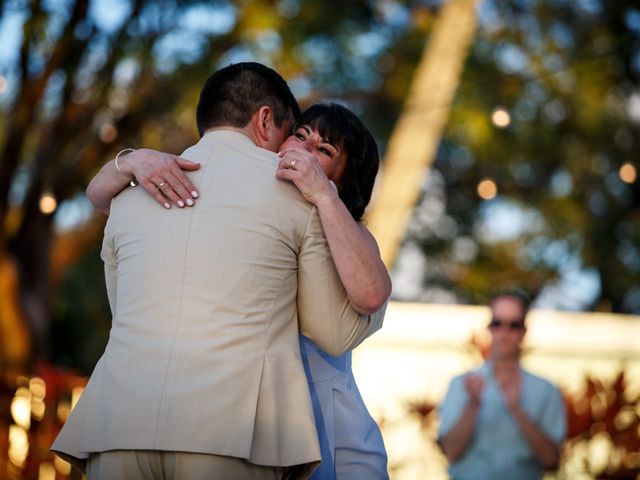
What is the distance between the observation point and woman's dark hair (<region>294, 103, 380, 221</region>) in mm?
3396

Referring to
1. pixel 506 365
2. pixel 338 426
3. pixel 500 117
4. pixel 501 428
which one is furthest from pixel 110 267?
pixel 500 117

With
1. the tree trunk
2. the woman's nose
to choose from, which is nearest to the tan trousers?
the woman's nose

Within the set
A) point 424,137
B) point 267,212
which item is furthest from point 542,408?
point 424,137

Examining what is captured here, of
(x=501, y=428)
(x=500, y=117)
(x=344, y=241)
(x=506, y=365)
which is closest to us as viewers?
(x=344, y=241)

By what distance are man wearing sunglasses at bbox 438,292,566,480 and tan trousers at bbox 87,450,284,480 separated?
8.49ft

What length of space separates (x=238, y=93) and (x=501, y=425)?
9.01 feet

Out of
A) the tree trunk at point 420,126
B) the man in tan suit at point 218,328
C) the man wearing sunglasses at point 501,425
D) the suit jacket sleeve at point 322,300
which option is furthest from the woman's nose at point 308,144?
the tree trunk at point 420,126

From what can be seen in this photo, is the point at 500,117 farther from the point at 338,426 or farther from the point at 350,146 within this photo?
the point at 338,426

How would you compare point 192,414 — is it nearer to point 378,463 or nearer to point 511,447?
point 378,463

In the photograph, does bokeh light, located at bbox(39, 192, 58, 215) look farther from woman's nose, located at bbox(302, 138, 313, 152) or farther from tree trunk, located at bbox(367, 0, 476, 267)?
woman's nose, located at bbox(302, 138, 313, 152)

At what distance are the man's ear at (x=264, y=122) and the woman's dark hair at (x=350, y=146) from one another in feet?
1.07

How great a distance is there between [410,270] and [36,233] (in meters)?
9.64

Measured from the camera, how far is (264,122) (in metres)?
3.05

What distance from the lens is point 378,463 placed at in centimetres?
322
